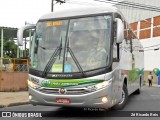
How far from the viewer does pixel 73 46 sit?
9.62m

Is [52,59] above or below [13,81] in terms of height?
above

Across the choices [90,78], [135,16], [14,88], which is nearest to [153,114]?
[90,78]

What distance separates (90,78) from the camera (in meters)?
9.13

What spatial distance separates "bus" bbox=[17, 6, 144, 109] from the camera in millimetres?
9164

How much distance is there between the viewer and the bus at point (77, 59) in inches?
361

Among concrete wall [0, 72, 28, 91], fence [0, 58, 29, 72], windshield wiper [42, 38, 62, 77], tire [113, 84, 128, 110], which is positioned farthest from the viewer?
fence [0, 58, 29, 72]

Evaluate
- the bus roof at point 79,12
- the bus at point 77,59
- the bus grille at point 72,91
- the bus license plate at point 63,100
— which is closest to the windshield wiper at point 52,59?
the bus at point 77,59

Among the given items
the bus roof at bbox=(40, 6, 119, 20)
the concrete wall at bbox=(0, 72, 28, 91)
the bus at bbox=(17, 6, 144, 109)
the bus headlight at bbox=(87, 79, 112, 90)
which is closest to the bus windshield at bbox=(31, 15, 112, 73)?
the bus at bbox=(17, 6, 144, 109)

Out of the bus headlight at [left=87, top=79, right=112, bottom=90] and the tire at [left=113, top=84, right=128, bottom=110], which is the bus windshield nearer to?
the bus headlight at [left=87, top=79, right=112, bottom=90]

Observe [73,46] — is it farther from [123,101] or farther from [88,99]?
[123,101]

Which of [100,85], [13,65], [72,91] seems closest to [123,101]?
[100,85]

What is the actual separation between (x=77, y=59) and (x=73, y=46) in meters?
0.46

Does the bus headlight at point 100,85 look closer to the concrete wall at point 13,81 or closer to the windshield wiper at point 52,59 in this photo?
the windshield wiper at point 52,59

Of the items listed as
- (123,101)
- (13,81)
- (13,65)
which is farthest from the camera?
(13,65)
